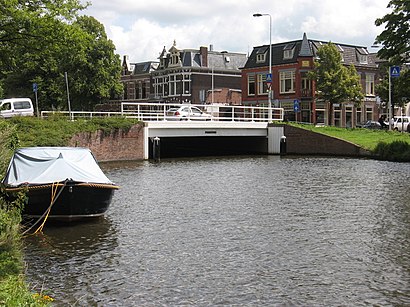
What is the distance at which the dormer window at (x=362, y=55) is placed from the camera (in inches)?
2606

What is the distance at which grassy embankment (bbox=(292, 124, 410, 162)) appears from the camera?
38.8 meters

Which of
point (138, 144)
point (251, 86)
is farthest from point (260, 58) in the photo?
point (138, 144)

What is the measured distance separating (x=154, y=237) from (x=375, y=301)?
260 inches

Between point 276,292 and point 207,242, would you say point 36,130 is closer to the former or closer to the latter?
point 207,242

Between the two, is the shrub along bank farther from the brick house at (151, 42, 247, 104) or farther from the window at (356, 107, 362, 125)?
the brick house at (151, 42, 247, 104)

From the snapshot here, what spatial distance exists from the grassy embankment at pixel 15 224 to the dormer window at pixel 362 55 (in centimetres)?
4066

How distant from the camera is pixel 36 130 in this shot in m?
35.2

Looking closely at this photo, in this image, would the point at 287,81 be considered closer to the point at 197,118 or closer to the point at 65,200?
the point at 197,118

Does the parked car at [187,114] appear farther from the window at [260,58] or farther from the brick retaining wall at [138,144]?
the window at [260,58]

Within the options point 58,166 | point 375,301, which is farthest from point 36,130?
point 375,301

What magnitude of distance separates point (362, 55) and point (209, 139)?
24.5 m

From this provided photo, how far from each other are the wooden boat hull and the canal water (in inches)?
18.1

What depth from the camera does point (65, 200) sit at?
16031 mm

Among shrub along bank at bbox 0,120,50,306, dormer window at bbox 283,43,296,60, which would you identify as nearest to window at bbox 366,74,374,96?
dormer window at bbox 283,43,296,60
